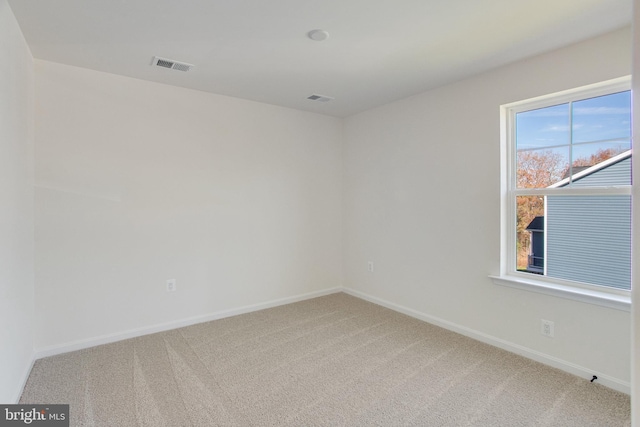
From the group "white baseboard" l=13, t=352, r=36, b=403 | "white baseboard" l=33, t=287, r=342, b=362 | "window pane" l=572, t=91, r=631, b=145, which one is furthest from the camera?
"white baseboard" l=33, t=287, r=342, b=362

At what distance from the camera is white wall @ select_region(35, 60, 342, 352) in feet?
8.70

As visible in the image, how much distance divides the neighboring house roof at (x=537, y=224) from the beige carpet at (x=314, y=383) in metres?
1.08

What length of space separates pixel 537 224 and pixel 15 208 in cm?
388

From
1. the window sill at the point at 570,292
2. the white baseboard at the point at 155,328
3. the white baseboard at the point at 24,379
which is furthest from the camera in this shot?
the white baseboard at the point at 155,328

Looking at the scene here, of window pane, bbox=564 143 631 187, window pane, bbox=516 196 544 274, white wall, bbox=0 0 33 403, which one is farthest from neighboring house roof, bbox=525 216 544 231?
white wall, bbox=0 0 33 403

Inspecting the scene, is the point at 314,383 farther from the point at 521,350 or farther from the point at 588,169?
the point at 588,169

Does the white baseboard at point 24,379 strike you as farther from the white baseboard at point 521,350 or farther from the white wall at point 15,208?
the white baseboard at point 521,350

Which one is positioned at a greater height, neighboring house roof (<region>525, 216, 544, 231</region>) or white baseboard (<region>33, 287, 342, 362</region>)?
neighboring house roof (<region>525, 216, 544, 231</region>)

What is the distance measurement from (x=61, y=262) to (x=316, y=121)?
3143 millimetres

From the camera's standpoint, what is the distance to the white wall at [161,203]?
104 inches

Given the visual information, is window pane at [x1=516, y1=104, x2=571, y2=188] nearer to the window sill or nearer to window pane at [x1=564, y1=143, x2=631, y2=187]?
window pane at [x1=564, y1=143, x2=631, y2=187]

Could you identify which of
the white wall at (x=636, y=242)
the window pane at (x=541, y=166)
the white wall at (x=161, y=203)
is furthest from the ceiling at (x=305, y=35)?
the white wall at (x=636, y=242)

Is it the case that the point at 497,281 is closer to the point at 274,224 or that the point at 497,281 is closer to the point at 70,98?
the point at 274,224

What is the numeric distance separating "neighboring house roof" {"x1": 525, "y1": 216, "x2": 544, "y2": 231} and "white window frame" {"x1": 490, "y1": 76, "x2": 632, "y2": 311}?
122mm
